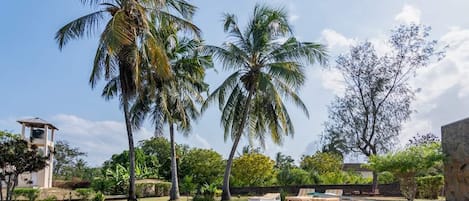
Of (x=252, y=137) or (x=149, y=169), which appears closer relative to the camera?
(x=252, y=137)

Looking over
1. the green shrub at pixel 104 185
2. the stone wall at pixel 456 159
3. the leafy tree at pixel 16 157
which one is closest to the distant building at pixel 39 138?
the green shrub at pixel 104 185

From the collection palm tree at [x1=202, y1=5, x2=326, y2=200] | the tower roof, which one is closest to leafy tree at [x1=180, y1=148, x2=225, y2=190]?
the tower roof

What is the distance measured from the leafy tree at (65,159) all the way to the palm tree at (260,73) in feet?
89.9

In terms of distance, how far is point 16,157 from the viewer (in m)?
15.8

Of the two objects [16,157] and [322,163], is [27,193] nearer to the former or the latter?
[16,157]

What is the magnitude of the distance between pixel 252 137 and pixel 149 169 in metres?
13.9

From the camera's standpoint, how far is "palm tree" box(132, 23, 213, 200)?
20078 millimetres

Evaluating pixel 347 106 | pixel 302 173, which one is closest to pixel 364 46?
pixel 347 106

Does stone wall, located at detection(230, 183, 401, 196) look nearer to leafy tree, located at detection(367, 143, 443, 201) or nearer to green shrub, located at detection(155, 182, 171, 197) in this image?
green shrub, located at detection(155, 182, 171, 197)

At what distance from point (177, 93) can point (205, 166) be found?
29.4 feet

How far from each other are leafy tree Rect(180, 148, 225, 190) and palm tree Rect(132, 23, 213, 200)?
248 inches

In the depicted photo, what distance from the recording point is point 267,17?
60.0ft

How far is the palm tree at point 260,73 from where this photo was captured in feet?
58.2

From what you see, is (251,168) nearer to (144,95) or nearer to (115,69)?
(144,95)
